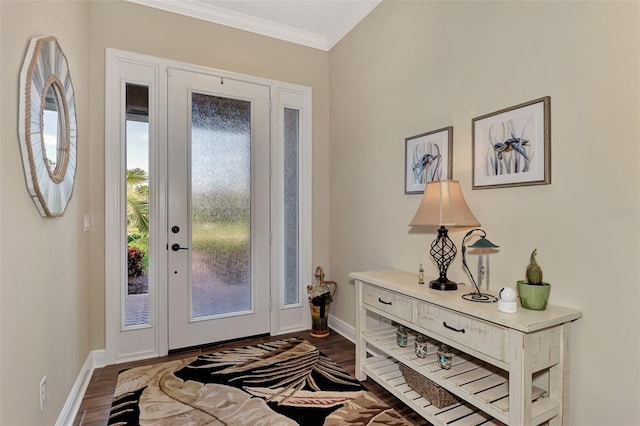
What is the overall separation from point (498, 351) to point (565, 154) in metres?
0.95

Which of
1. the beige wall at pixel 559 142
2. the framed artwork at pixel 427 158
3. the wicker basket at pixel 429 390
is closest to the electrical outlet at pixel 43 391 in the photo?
the wicker basket at pixel 429 390

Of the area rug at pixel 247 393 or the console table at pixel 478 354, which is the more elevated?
the console table at pixel 478 354

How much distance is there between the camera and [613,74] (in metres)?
1.40

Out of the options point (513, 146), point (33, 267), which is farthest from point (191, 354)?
point (513, 146)

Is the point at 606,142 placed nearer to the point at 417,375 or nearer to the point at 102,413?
the point at 417,375

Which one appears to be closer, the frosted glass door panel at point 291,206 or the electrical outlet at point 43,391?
the electrical outlet at point 43,391

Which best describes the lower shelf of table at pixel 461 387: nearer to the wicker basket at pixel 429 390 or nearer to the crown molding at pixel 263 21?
the wicker basket at pixel 429 390

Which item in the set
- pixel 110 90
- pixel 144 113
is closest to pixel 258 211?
pixel 144 113

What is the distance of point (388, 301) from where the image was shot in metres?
2.16

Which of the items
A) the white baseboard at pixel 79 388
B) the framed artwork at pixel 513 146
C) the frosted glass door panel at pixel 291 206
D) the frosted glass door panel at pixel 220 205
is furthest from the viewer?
the frosted glass door panel at pixel 291 206

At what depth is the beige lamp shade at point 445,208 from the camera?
1831 millimetres

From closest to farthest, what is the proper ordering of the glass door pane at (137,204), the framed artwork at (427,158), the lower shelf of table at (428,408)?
the lower shelf of table at (428,408) < the framed artwork at (427,158) < the glass door pane at (137,204)

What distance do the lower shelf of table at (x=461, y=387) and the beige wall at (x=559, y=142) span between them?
297 millimetres

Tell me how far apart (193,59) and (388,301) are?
265 cm
